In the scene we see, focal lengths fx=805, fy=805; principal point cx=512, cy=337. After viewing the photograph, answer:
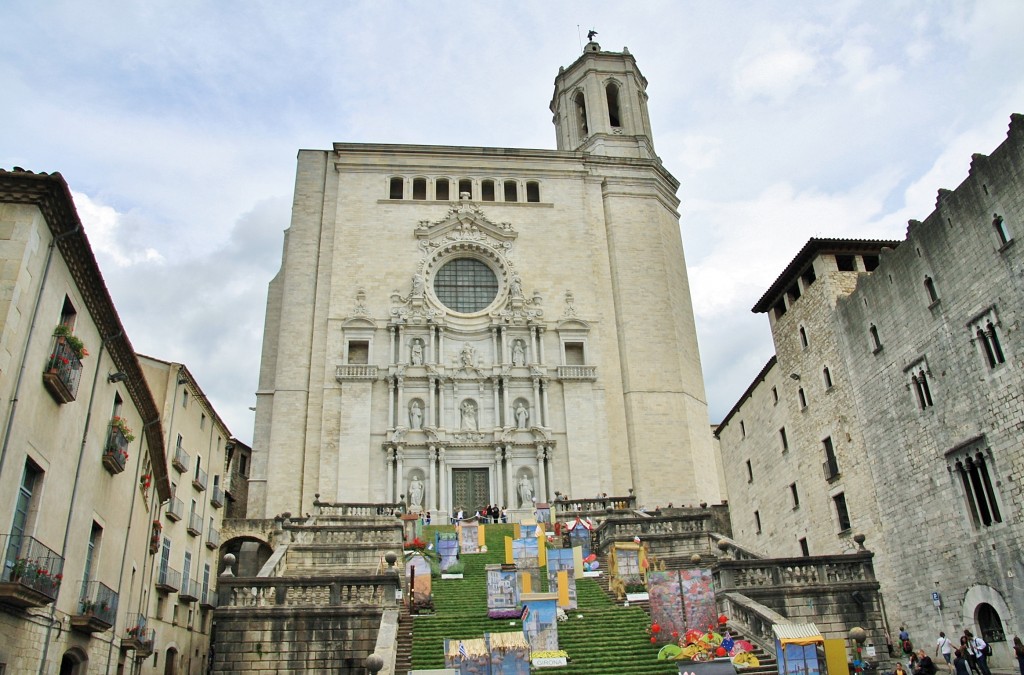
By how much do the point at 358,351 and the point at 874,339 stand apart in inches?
864

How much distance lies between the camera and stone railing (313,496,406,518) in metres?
27.7

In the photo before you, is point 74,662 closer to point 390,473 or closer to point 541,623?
point 541,623

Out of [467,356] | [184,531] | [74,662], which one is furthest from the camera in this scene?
[467,356]

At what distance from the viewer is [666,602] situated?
15.6 metres

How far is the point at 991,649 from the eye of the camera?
711 inches

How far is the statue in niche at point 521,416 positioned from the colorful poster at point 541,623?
2095 cm

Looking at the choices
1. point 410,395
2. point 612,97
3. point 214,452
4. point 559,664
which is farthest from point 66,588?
point 612,97

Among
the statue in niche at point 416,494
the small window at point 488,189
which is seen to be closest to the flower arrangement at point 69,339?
the statue in niche at point 416,494

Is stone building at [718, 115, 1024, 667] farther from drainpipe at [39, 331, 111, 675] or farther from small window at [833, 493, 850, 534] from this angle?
drainpipe at [39, 331, 111, 675]

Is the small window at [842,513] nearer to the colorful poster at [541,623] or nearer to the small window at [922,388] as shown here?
the small window at [922,388]

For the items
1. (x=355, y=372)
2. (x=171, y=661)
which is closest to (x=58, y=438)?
(x=171, y=661)

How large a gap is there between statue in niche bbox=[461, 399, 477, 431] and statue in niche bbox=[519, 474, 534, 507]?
3.17m

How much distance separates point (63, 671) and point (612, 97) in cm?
4183

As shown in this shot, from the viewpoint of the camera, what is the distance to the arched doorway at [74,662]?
13602 mm
